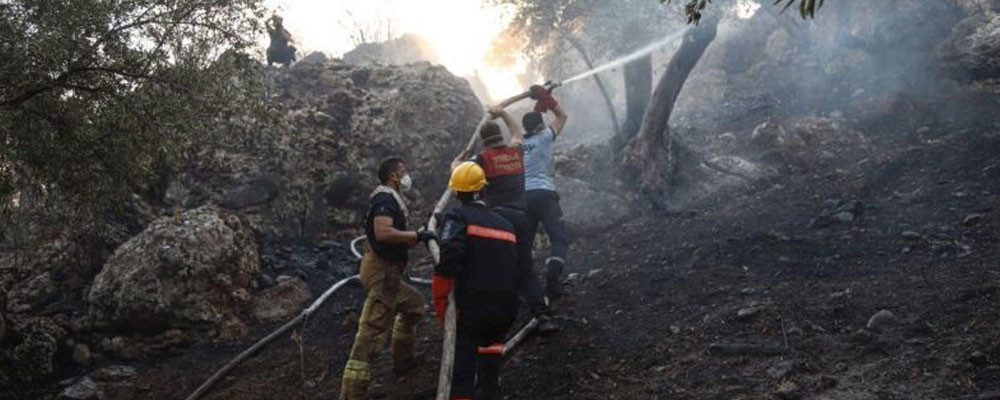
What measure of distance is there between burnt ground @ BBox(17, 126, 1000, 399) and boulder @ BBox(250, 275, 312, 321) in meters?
0.33

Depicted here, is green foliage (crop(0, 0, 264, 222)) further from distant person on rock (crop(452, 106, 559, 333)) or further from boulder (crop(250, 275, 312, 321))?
distant person on rock (crop(452, 106, 559, 333))

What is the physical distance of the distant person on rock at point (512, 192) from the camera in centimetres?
584

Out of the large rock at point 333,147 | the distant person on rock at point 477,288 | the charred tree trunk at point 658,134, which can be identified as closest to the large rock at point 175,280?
the large rock at point 333,147

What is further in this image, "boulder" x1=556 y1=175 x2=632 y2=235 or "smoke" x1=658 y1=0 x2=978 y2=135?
"smoke" x1=658 y1=0 x2=978 y2=135

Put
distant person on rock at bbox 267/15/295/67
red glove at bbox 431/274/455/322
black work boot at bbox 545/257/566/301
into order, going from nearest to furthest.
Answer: red glove at bbox 431/274/455/322 < black work boot at bbox 545/257/566/301 < distant person on rock at bbox 267/15/295/67

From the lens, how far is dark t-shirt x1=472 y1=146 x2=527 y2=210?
5.88 m

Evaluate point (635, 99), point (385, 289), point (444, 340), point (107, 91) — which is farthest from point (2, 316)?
point (635, 99)

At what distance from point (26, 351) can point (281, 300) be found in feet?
9.47

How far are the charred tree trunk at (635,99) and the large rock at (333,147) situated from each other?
3515 mm

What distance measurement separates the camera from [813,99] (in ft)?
55.8

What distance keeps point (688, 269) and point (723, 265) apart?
1.37ft

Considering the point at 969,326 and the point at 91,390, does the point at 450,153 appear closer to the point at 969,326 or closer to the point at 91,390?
the point at 91,390

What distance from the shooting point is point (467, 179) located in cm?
478

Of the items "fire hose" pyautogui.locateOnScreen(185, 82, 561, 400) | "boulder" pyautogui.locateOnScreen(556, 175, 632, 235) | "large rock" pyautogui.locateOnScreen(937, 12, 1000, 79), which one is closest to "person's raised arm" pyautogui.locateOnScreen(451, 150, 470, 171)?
"fire hose" pyautogui.locateOnScreen(185, 82, 561, 400)
